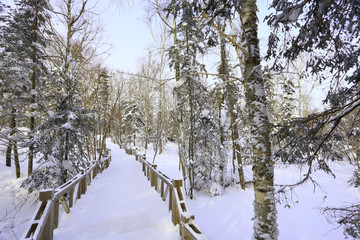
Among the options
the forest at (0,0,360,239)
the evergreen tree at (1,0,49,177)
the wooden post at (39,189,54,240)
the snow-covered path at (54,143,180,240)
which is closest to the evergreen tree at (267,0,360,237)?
the forest at (0,0,360,239)

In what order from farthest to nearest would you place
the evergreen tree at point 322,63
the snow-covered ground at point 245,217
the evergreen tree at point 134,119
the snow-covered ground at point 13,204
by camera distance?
the evergreen tree at point 134,119 < the snow-covered ground at point 13,204 < the snow-covered ground at point 245,217 < the evergreen tree at point 322,63

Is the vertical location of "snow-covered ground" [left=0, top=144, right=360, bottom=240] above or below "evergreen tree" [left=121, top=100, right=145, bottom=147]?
below

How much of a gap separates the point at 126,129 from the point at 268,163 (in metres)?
35.9

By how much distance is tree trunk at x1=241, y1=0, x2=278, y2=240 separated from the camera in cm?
329

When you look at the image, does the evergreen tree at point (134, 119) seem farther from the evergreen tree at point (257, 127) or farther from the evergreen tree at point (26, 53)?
the evergreen tree at point (257, 127)

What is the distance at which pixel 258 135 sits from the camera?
3.50 meters

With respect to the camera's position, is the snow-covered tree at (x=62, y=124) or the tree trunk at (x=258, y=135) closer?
the tree trunk at (x=258, y=135)

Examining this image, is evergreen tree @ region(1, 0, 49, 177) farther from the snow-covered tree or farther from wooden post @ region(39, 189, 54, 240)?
wooden post @ region(39, 189, 54, 240)

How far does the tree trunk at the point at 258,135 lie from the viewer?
3287 millimetres

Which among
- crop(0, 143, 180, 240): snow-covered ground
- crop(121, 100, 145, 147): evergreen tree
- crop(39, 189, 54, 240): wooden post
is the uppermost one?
crop(121, 100, 145, 147): evergreen tree

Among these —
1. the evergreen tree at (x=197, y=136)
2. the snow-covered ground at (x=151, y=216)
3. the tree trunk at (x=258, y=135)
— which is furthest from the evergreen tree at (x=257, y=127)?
the evergreen tree at (x=197, y=136)

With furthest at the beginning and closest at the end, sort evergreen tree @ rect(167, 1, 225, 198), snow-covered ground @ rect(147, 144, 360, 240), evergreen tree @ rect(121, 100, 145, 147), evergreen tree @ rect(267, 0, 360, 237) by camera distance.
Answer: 1. evergreen tree @ rect(121, 100, 145, 147)
2. evergreen tree @ rect(167, 1, 225, 198)
3. snow-covered ground @ rect(147, 144, 360, 240)
4. evergreen tree @ rect(267, 0, 360, 237)

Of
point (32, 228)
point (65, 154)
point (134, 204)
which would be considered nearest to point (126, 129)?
point (65, 154)

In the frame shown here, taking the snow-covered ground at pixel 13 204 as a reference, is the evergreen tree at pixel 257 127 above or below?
above
